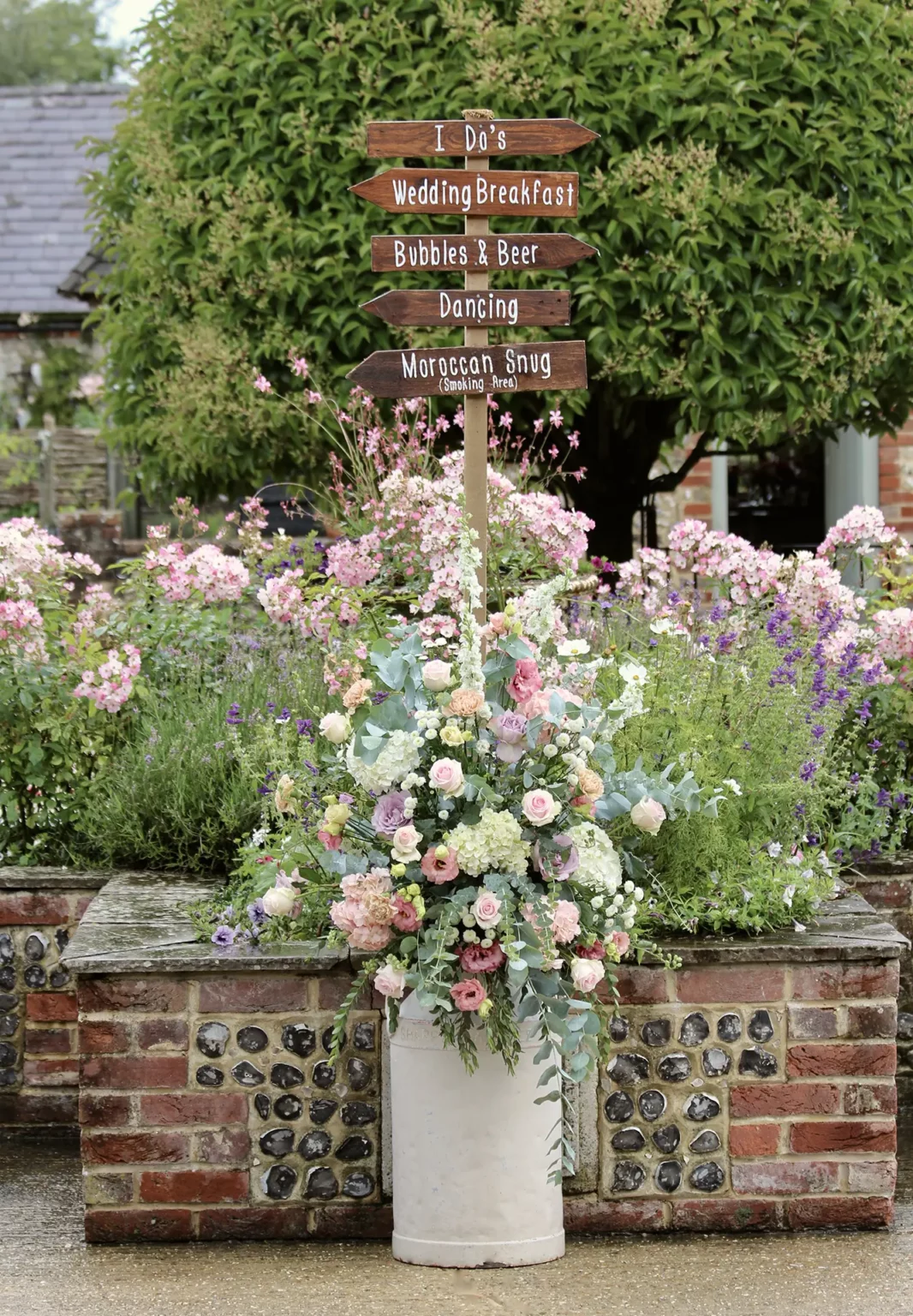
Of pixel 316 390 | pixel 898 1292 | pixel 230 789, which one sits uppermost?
pixel 316 390

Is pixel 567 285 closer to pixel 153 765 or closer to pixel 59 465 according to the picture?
pixel 153 765

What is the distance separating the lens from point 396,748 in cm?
347

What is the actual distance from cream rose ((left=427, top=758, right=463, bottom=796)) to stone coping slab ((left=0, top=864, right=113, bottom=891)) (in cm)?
160

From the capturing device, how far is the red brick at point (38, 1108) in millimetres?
4652

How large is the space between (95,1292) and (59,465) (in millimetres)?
11542

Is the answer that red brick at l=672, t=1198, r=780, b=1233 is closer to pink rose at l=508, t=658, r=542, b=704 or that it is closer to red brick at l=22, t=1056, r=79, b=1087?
pink rose at l=508, t=658, r=542, b=704

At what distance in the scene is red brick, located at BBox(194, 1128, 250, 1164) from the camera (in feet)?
12.4

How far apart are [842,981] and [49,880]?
2.10 meters

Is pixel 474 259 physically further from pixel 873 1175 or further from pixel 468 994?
pixel 873 1175

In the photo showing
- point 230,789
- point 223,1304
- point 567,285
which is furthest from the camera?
point 567,285

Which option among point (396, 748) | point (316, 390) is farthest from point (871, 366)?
point (396, 748)

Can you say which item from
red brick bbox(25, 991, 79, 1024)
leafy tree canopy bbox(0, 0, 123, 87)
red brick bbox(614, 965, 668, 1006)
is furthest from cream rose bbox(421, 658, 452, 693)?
leafy tree canopy bbox(0, 0, 123, 87)

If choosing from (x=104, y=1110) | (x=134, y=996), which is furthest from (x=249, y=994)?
(x=104, y=1110)

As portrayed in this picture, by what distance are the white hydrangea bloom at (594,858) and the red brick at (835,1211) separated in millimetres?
877
